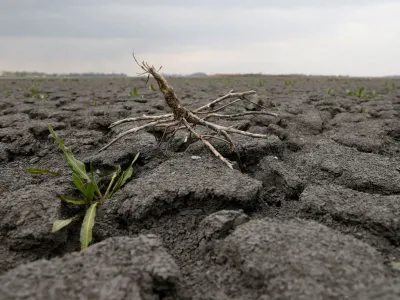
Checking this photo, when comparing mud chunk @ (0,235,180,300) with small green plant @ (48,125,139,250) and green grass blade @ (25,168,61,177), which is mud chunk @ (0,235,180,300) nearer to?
small green plant @ (48,125,139,250)

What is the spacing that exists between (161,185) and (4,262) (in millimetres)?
567

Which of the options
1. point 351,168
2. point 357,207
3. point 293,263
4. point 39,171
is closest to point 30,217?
point 39,171

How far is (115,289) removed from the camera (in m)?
0.82

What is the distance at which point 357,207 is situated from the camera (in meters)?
1.24

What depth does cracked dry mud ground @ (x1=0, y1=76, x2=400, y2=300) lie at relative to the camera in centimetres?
86

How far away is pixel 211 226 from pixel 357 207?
19.7 inches

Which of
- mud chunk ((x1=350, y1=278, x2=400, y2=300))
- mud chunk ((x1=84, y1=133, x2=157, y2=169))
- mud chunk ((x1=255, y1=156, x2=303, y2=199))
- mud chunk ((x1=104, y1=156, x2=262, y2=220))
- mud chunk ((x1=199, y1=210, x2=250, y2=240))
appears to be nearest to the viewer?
mud chunk ((x1=350, y1=278, x2=400, y2=300))

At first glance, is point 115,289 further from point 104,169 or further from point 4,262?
point 104,169

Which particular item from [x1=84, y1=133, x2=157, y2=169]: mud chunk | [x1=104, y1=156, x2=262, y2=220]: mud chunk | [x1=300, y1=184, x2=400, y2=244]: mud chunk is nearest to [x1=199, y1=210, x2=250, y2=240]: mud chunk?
[x1=104, y1=156, x2=262, y2=220]: mud chunk

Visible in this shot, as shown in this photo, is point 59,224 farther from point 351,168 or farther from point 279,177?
point 351,168

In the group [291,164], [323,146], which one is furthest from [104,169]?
[323,146]

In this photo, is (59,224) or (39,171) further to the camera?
(39,171)

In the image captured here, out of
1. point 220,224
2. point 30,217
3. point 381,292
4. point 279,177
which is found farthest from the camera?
point 279,177

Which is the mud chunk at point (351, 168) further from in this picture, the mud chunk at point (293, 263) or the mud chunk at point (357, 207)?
the mud chunk at point (293, 263)
